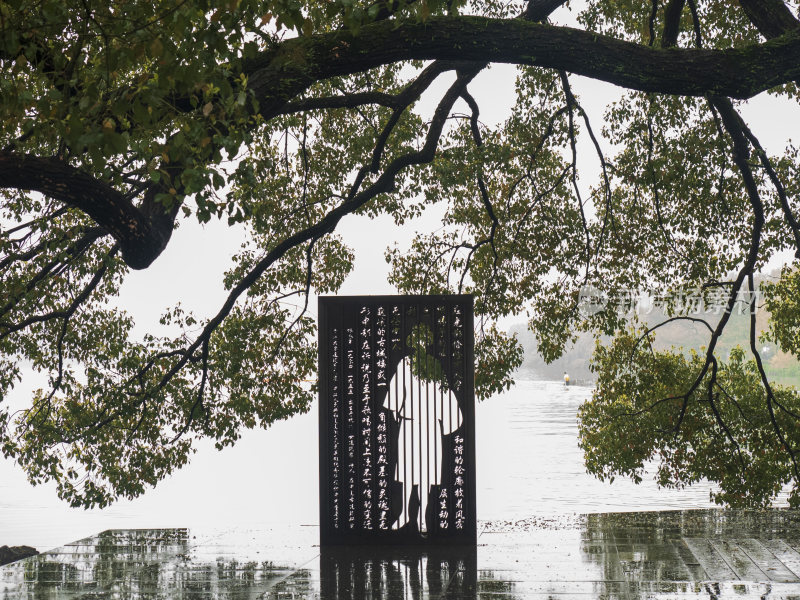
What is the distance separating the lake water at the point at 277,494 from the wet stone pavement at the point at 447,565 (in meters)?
4.98

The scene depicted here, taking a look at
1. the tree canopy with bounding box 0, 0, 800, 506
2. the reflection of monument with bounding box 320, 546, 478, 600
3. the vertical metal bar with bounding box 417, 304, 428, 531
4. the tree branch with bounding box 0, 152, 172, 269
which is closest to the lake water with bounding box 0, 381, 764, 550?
the tree canopy with bounding box 0, 0, 800, 506

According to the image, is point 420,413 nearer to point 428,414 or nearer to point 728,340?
point 428,414

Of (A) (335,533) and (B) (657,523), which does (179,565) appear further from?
(B) (657,523)

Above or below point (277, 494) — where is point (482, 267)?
above

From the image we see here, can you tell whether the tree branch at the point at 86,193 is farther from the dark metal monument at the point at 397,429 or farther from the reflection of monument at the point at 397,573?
the dark metal monument at the point at 397,429

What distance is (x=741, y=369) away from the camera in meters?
9.13

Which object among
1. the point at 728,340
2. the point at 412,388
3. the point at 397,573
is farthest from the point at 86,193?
the point at 728,340

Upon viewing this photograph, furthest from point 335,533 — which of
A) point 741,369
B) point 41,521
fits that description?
point 41,521

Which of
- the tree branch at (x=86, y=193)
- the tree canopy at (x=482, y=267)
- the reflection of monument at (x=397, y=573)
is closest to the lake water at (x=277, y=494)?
the tree canopy at (x=482, y=267)

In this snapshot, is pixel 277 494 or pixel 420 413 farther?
pixel 277 494

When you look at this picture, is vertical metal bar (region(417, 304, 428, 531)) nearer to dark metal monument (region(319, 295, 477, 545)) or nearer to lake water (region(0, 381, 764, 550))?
dark metal monument (region(319, 295, 477, 545))

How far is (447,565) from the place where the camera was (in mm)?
5918

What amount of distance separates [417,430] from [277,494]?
16154 mm

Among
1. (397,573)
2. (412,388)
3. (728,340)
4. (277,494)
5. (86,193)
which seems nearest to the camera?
(86,193)
